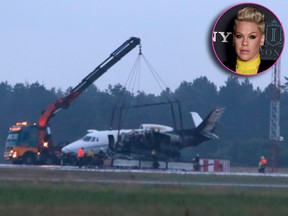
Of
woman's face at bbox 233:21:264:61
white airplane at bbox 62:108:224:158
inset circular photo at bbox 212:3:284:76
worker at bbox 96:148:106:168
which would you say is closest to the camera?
woman's face at bbox 233:21:264:61

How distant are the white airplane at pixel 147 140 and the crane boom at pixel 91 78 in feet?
8.64

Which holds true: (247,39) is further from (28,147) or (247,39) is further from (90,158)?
(28,147)

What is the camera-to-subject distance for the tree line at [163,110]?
111 metres

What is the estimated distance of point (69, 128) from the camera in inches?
4483

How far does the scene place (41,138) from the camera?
70000 millimetres

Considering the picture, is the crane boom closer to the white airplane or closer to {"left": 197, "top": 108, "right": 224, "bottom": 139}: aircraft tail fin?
the white airplane

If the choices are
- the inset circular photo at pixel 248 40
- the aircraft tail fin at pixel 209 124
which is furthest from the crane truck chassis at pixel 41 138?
the inset circular photo at pixel 248 40

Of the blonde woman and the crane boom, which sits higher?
the crane boom

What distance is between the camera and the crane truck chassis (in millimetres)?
69812

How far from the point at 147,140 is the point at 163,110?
54386mm

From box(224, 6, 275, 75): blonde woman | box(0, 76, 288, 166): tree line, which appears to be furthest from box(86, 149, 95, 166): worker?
box(224, 6, 275, 75): blonde woman

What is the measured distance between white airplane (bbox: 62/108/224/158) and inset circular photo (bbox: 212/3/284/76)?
4307cm

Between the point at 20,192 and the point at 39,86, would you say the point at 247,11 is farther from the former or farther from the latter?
the point at 39,86

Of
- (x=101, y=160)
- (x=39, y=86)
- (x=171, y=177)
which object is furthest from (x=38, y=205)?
(x=39, y=86)
